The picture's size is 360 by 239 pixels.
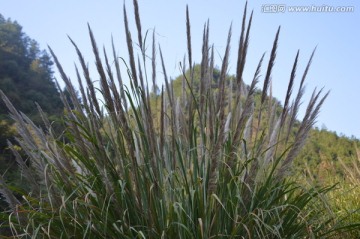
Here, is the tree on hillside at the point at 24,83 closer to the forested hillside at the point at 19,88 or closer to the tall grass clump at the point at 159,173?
the forested hillside at the point at 19,88

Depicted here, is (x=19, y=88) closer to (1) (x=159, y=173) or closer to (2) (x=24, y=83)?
(2) (x=24, y=83)

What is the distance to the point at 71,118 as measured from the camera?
206cm

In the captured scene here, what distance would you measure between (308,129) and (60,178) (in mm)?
Answer: 1082

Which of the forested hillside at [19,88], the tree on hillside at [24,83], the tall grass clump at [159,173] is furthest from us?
the tree on hillside at [24,83]

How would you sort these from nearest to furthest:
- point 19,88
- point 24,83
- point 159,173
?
point 159,173 < point 19,88 < point 24,83

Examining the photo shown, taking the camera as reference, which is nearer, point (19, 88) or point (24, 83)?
point (19, 88)

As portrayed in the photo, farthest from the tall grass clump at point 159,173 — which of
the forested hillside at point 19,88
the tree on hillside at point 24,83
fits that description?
the tree on hillside at point 24,83

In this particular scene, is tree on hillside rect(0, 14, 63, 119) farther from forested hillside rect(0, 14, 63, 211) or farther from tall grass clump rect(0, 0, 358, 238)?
tall grass clump rect(0, 0, 358, 238)

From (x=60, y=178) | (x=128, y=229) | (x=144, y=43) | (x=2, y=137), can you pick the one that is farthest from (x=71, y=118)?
(x=2, y=137)

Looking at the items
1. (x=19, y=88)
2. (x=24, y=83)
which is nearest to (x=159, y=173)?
(x=19, y=88)

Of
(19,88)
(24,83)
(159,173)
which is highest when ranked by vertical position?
(24,83)

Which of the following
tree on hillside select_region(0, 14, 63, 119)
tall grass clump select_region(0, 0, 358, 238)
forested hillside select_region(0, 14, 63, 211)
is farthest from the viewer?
tree on hillside select_region(0, 14, 63, 119)

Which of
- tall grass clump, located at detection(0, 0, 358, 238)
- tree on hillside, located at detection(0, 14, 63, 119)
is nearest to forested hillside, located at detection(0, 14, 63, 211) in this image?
tree on hillside, located at detection(0, 14, 63, 119)

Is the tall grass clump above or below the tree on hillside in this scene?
below
